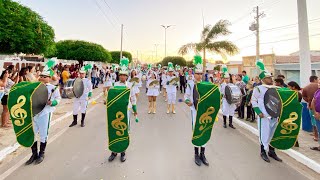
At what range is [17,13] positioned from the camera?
17.2 m

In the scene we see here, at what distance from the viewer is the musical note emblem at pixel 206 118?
480 cm

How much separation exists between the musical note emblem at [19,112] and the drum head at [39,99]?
0.17 meters

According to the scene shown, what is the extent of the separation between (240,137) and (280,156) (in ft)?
5.02

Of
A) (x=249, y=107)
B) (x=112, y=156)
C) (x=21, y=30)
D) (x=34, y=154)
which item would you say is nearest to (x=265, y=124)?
(x=112, y=156)

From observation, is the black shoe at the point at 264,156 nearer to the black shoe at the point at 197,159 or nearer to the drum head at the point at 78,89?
the black shoe at the point at 197,159

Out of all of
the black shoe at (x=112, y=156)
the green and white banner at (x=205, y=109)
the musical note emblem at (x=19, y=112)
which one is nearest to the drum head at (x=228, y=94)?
the green and white banner at (x=205, y=109)

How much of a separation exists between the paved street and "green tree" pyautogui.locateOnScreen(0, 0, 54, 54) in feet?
40.8

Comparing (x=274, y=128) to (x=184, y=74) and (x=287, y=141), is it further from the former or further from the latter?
(x=184, y=74)

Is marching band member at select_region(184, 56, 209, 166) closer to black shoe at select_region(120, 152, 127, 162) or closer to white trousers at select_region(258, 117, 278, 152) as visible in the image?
white trousers at select_region(258, 117, 278, 152)

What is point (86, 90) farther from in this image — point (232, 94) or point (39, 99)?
point (232, 94)

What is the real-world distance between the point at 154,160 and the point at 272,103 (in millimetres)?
2658

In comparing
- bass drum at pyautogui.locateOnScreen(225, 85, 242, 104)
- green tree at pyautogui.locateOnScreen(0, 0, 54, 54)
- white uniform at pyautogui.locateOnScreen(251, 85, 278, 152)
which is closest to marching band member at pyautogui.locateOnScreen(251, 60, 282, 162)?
white uniform at pyautogui.locateOnScreen(251, 85, 278, 152)

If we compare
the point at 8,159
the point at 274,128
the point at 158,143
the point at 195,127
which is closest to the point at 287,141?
the point at 274,128

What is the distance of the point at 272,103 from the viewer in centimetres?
511
